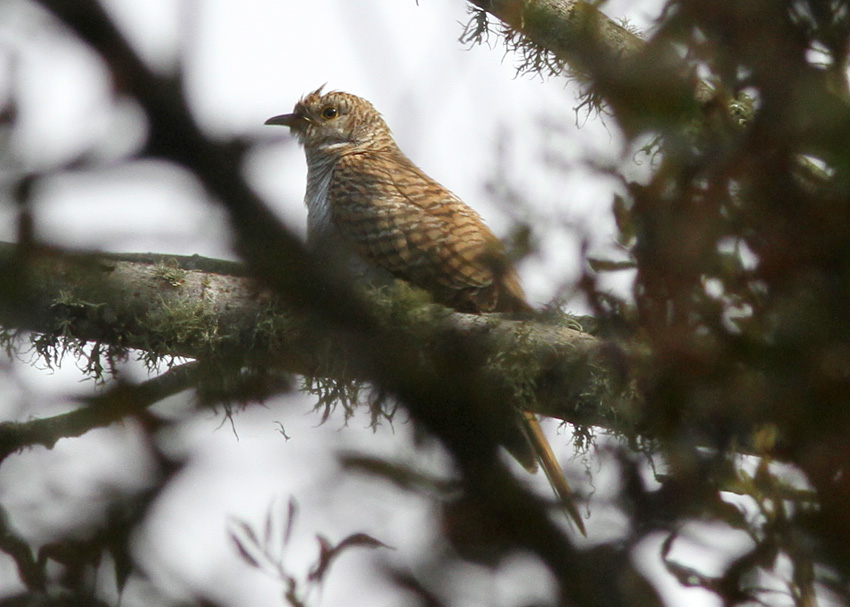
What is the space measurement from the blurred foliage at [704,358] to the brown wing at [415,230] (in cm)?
273

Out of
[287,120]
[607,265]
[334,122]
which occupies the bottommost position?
[287,120]

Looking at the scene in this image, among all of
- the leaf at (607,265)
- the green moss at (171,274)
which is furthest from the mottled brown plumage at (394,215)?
the leaf at (607,265)

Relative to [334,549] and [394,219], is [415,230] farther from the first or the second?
[334,549]

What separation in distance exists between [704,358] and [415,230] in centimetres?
365

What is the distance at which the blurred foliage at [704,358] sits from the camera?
1.13 metres

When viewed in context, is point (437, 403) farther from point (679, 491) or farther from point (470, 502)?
point (679, 491)

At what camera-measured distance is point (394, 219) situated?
193 inches

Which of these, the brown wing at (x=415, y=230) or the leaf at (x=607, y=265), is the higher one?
the leaf at (x=607, y=265)

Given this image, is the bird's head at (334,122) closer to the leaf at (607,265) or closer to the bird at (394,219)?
the bird at (394,219)

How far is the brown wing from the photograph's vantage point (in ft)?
14.8

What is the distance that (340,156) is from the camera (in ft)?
19.1

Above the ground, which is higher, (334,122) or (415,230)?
(415,230)

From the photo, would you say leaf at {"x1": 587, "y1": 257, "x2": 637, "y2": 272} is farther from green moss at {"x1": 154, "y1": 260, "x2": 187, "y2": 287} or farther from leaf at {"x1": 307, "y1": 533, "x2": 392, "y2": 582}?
green moss at {"x1": 154, "y1": 260, "x2": 187, "y2": 287}

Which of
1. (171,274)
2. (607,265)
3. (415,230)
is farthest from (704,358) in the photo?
(415,230)
